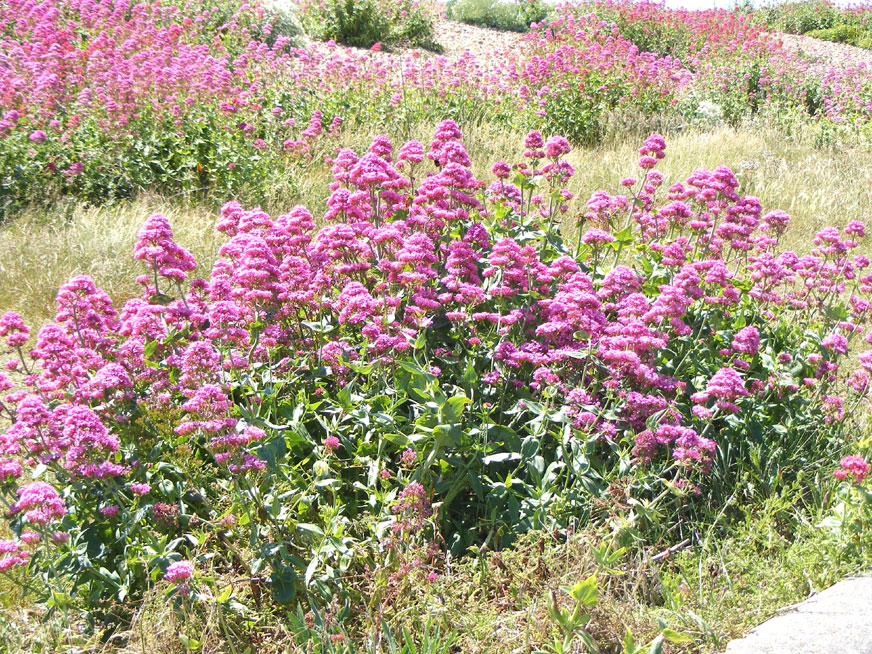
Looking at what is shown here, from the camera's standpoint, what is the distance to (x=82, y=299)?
3.19m

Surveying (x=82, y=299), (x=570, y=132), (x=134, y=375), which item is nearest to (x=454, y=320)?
(x=134, y=375)

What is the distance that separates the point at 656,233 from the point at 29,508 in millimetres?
3714

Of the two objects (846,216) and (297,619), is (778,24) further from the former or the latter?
(297,619)

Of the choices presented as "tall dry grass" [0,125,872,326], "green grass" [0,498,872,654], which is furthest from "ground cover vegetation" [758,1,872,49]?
"green grass" [0,498,872,654]

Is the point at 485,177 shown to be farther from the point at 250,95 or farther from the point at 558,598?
the point at 558,598

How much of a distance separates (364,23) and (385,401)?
1651cm

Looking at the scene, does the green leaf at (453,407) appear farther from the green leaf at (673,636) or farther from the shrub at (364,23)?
the shrub at (364,23)

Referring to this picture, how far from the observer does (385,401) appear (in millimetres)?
3205

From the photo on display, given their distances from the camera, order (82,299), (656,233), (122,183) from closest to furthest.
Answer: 1. (82,299)
2. (656,233)
3. (122,183)

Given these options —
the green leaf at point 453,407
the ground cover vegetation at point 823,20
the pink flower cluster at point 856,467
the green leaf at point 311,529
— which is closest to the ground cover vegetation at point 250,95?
the green leaf at point 453,407

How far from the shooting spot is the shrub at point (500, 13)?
76.3 feet

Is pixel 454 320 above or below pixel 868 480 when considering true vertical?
above

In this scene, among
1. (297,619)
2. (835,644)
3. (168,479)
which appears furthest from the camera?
(168,479)

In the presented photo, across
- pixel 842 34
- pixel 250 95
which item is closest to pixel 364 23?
pixel 250 95
